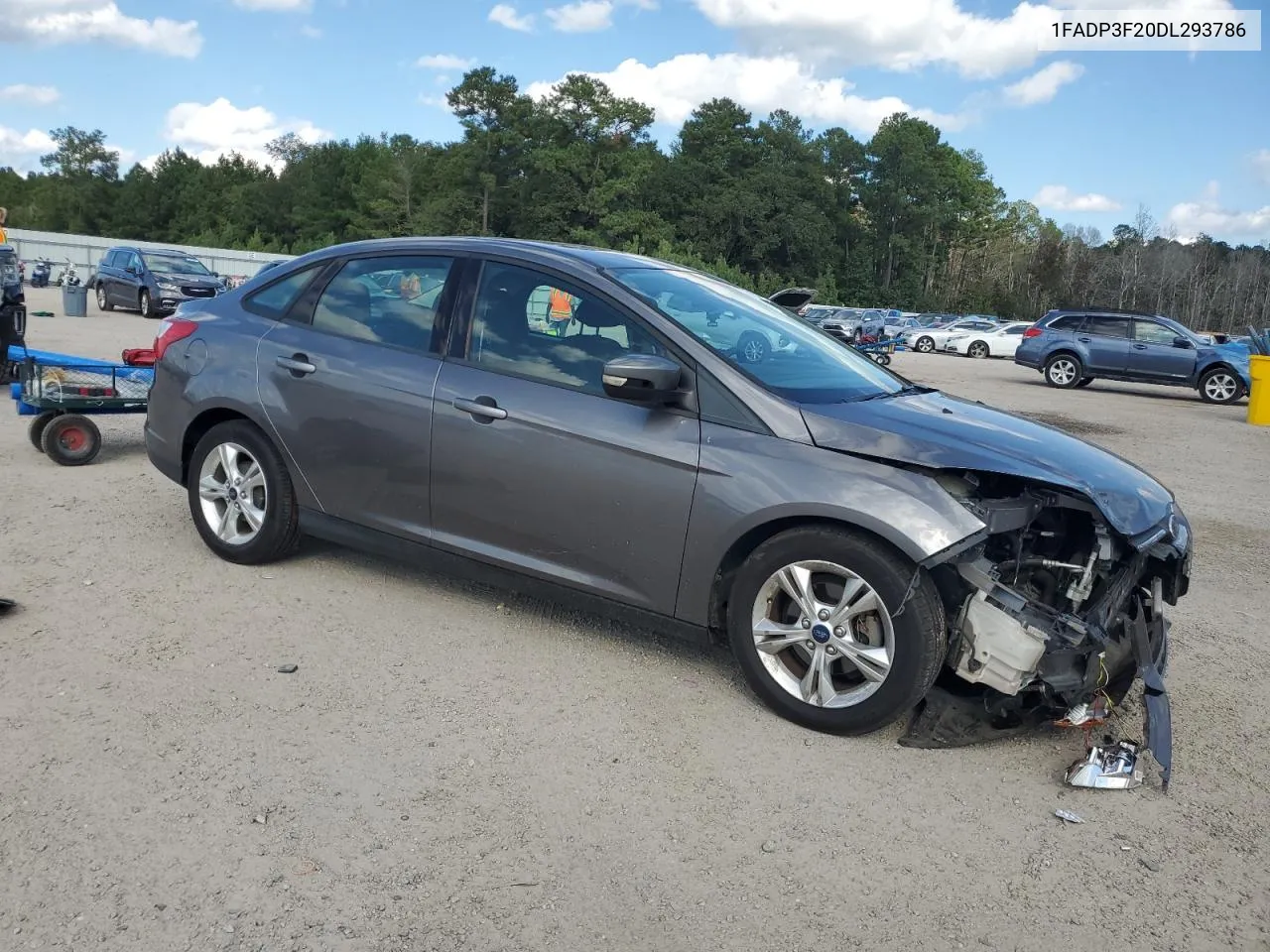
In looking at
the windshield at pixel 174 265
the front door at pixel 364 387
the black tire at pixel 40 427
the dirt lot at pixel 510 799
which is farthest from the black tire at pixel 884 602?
the windshield at pixel 174 265

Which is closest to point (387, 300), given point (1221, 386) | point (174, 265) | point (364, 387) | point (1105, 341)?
point (364, 387)

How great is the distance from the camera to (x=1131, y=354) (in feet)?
70.1

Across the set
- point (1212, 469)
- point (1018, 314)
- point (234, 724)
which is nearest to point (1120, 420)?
point (1212, 469)

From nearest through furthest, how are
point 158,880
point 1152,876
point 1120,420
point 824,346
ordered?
point 158,880, point 1152,876, point 824,346, point 1120,420

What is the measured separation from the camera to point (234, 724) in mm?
3521

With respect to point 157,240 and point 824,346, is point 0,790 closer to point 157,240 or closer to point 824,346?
point 824,346

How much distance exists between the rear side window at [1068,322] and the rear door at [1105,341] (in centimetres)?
15

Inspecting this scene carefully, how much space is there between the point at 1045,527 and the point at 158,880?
10.3ft

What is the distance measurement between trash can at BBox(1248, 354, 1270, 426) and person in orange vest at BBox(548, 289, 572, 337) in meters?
15.8

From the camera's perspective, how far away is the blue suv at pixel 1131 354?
20.3 meters

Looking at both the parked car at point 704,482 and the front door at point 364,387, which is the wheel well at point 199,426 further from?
the front door at point 364,387

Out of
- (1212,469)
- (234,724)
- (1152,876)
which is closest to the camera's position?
(1152,876)

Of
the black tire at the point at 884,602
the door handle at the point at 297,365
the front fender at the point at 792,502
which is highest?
the door handle at the point at 297,365

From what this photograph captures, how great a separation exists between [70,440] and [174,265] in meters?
19.4
